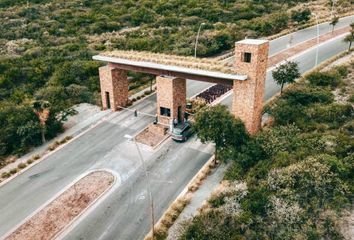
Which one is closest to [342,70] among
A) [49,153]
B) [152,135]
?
[152,135]

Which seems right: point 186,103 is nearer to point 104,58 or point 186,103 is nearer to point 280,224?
point 104,58

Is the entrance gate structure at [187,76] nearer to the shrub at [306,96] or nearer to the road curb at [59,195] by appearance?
the shrub at [306,96]

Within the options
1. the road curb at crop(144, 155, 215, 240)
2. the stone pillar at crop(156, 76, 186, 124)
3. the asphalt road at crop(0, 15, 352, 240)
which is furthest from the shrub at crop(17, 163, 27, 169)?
the road curb at crop(144, 155, 215, 240)

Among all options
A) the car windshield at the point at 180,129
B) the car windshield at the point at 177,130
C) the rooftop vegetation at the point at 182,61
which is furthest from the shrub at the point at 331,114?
the car windshield at the point at 177,130

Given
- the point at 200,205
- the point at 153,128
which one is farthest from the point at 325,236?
the point at 153,128

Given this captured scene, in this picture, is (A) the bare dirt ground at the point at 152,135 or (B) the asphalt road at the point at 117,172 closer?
(B) the asphalt road at the point at 117,172

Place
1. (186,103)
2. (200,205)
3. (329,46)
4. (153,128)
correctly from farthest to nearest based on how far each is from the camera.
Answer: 1. (329,46)
2. (186,103)
3. (153,128)
4. (200,205)
